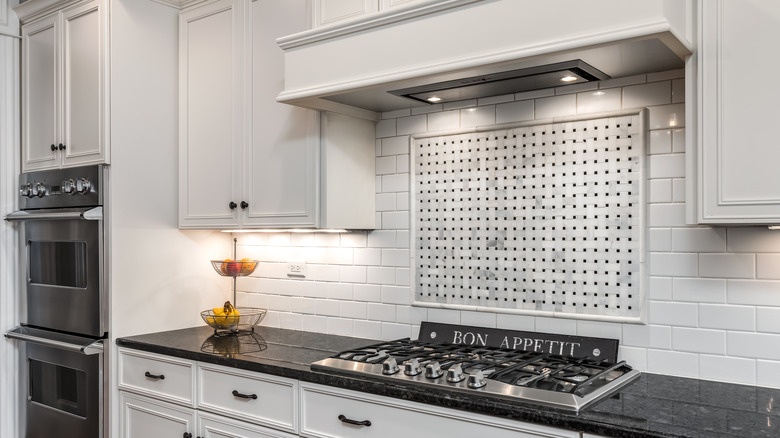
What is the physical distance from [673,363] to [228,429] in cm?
164

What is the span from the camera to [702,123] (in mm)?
1769

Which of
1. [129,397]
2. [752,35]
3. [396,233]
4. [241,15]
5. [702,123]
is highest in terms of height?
[241,15]

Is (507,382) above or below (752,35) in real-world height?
below

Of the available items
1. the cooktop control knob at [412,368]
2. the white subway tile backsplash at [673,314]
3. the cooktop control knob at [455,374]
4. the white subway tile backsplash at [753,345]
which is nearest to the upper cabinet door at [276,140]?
the cooktop control knob at [412,368]

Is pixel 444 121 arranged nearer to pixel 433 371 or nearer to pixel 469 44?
pixel 469 44

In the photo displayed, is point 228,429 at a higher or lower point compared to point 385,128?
lower

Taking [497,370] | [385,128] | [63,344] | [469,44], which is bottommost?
[63,344]

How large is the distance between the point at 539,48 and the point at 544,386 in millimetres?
979

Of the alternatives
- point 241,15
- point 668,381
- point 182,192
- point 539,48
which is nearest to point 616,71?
point 539,48

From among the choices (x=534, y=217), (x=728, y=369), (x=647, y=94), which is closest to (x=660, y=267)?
(x=728, y=369)

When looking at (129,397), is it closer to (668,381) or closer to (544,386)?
(544,386)

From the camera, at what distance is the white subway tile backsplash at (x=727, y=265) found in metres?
1.99

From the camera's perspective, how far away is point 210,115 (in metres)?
3.03

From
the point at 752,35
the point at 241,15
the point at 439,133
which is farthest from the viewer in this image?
the point at 241,15
